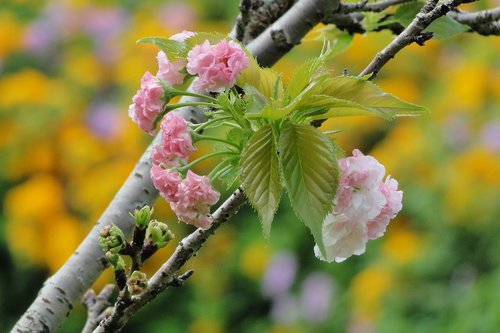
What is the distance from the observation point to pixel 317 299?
296 centimetres

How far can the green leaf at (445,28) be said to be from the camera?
3.40 feet

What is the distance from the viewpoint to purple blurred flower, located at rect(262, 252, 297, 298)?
310cm

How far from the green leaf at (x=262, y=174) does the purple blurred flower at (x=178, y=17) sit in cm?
280

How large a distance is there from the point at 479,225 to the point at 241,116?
221 cm

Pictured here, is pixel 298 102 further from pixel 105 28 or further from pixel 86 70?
pixel 105 28

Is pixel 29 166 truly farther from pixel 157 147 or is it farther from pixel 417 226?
pixel 157 147

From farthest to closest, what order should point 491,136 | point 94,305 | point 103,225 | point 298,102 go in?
point 491,136 → point 94,305 → point 103,225 → point 298,102

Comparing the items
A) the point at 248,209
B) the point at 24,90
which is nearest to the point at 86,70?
the point at 24,90

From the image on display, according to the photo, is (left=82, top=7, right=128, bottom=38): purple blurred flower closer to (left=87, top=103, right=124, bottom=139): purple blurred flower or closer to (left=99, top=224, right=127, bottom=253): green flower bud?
(left=87, top=103, right=124, bottom=139): purple blurred flower

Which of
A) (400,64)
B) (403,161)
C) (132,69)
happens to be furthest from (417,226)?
(132,69)

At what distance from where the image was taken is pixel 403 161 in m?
3.09

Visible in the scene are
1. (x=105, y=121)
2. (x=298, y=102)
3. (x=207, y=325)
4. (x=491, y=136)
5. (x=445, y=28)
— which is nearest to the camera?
(x=298, y=102)

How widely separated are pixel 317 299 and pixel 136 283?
223 cm

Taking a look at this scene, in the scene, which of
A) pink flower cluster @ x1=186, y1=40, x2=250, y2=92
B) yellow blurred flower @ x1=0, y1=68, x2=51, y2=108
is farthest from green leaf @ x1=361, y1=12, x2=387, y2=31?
yellow blurred flower @ x1=0, y1=68, x2=51, y2=108
